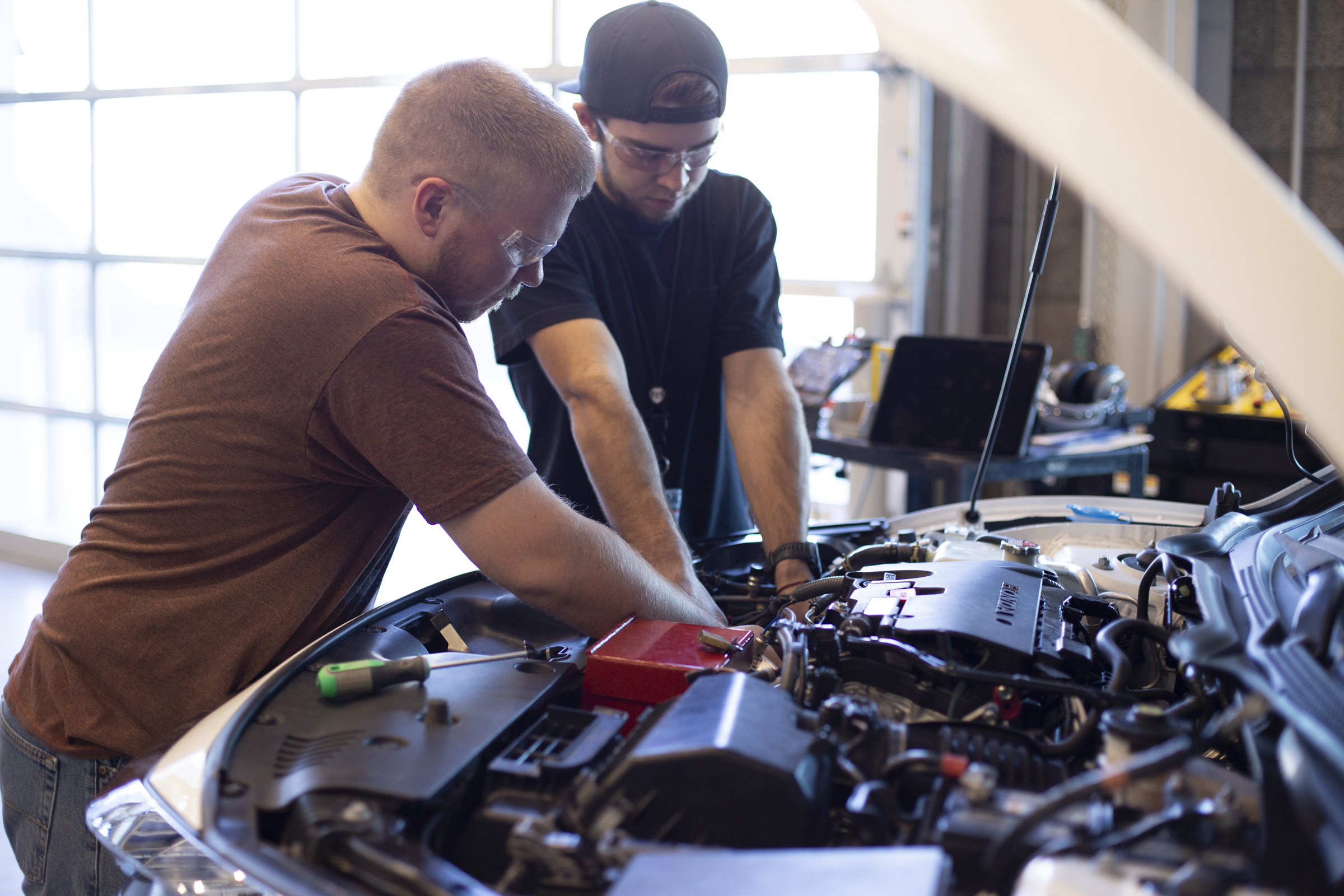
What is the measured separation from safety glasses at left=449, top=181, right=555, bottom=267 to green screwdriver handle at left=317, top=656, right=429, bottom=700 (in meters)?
0.59

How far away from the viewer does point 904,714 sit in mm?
1060

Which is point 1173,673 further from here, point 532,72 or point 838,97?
point 532,72

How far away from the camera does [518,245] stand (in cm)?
142

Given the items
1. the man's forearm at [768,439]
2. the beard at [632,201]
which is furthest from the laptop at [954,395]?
the beard at [632,201]

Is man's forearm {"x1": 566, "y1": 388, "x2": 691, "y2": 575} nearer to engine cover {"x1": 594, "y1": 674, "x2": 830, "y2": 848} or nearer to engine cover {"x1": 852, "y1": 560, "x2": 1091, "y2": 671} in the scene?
engine cover {"x1": 852, "y1": 560, "x2": 1091, "y2": 671}

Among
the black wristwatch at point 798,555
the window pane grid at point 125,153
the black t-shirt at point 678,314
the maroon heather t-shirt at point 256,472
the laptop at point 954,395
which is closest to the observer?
the maroon heather t-shirt at point 256,472

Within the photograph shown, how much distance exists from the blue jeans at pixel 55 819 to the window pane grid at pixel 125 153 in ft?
11.0

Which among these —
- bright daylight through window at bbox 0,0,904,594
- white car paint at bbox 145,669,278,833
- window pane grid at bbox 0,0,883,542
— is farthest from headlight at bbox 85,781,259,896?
window pane grid at bbox 0,0,883,542

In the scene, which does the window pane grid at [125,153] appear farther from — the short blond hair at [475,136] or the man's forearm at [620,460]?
the short blond hair at [475,136]

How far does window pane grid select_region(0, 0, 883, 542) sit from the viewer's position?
14.1ft

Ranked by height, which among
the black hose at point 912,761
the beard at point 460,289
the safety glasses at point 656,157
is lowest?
the black hose at point 912,761

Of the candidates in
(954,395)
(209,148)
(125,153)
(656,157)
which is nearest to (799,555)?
(656,157)

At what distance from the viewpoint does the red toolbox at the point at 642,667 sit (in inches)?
43.8

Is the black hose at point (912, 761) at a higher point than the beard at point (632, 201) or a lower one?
lower
